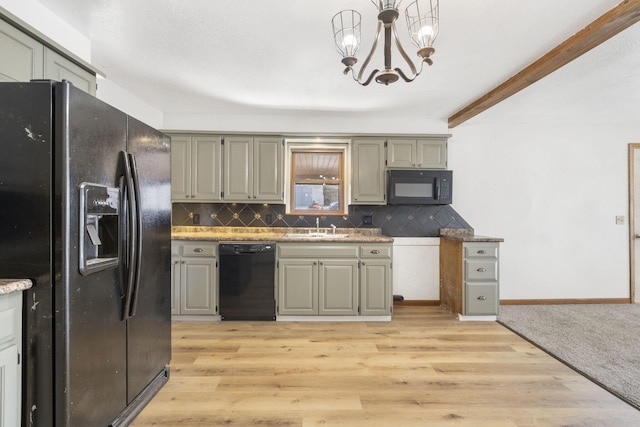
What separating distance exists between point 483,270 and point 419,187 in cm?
117

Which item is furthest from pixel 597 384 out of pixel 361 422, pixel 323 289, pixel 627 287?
pixel 627 287

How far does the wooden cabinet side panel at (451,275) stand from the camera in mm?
3418

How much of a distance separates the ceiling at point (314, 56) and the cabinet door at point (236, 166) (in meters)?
0.42

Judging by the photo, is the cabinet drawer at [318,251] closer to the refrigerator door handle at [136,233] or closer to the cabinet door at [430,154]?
the cabinet door at [430,154]

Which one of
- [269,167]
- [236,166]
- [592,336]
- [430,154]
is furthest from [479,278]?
[236,166]

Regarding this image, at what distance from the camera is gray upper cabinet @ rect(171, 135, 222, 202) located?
352 centimetres

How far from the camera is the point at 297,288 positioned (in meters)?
3.23

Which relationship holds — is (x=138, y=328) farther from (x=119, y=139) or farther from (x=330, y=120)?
(x=330, y=120)

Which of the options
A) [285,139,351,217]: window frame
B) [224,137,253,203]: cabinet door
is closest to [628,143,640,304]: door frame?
[285,139,351,217]: window frame

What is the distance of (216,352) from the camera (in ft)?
8.36

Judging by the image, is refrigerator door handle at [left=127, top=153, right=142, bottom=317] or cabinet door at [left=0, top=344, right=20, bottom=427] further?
refrigerator door handle at [left=127, top=153, right=142, bottom=317]

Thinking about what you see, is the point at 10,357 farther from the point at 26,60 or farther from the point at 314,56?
the point at 314,56

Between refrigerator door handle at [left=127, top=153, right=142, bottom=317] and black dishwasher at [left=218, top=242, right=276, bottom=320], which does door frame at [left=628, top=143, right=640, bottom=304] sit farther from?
refrigerator door handle at [left=127, top=153, right=142, bottom=317]

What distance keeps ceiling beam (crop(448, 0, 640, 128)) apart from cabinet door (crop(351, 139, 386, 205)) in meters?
1.20
